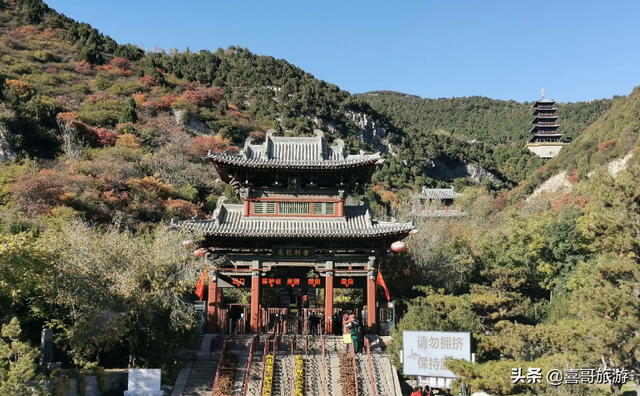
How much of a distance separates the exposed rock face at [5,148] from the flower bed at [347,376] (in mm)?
30100

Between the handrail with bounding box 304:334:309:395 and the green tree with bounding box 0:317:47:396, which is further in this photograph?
the handrail with bounding box 304:334:309:395

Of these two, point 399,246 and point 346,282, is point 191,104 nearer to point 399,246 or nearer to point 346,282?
point 346,282

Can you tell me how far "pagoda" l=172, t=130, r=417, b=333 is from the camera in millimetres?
17594

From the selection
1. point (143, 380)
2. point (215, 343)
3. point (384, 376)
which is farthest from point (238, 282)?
point (384, 376)

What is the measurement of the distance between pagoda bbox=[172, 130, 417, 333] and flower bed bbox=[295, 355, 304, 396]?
11.1 ft

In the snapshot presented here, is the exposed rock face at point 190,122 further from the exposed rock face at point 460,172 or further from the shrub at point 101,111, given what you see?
the exposed rock face at point 460,172

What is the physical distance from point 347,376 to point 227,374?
355cm

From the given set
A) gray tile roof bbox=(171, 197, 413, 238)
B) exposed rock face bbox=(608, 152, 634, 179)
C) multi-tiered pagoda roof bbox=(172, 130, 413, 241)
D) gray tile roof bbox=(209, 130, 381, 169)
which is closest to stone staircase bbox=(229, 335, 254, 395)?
gray tile roof bbox=(171, 197, 413, 238)

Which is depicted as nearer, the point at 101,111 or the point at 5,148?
the point at 5,148

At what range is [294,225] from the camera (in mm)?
18281

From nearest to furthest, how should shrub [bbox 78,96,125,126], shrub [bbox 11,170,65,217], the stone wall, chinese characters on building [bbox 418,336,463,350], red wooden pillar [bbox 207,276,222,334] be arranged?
chinese characters on building [bbox 418,336,463,350], the stone wall, red wooden pillar [bbox 207,276,222,334], shrub [bbox 11,170,65,217], shrub [bbox 78,96,125,126]

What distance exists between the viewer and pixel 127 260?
14.4m

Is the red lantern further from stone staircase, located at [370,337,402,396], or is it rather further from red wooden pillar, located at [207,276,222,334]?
red wooden pillar, located at [207,276,222,334]

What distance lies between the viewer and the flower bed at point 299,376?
43.6 feet
